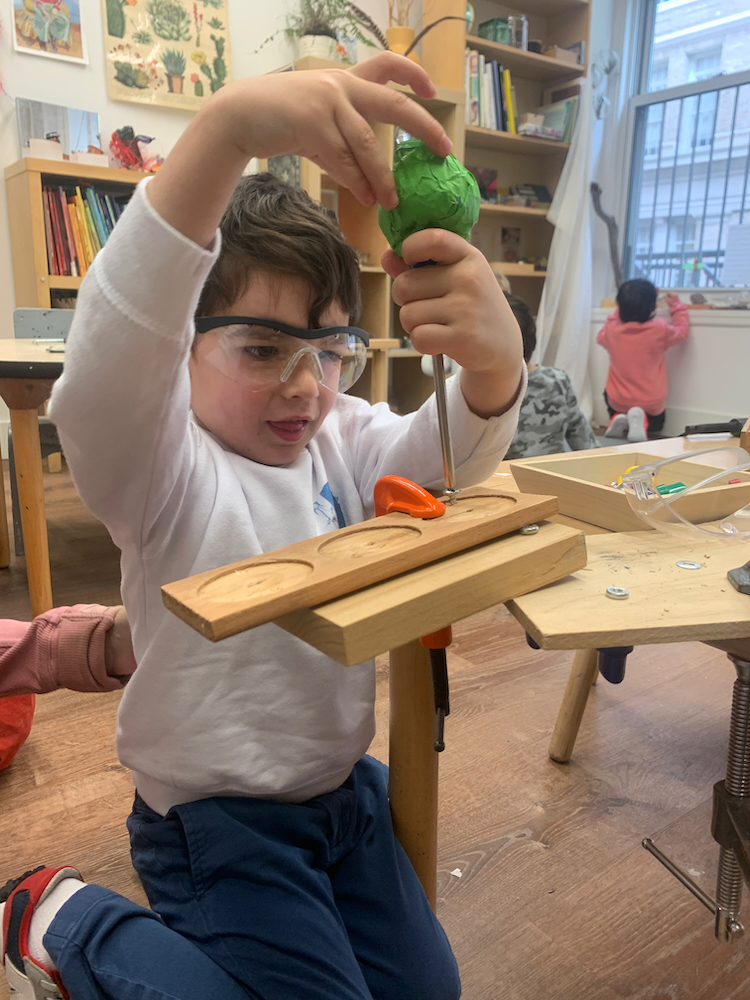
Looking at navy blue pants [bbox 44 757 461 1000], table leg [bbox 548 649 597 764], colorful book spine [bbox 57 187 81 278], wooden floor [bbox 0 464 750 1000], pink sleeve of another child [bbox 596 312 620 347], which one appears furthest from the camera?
pink sleeve of another child [bbox 596 312 620 347]

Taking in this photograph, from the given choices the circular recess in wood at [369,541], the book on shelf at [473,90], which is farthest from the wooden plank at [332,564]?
the book on shelf at [473,90]

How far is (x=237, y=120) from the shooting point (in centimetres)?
54

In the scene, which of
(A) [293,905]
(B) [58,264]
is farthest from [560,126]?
(A) [293,905]

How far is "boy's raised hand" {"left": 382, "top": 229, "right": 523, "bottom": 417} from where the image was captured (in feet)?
1.95

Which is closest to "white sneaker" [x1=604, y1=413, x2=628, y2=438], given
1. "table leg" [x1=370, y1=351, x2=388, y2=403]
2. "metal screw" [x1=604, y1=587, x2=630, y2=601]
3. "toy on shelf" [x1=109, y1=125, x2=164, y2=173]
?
"table leg" [x1=370, y1=351, x2=388, y2=403]

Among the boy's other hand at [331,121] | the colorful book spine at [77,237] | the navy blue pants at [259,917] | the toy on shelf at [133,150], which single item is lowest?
the navy blue pants at [259,917]

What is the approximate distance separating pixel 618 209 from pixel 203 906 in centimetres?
501

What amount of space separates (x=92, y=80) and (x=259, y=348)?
3.36 metres

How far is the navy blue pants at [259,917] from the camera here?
0.70 metres

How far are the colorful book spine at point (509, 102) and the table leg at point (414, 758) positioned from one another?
14.1 feet

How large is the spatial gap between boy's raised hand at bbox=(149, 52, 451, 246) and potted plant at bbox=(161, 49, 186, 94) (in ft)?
11.5

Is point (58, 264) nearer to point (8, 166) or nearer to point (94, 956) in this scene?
point (8, 166)

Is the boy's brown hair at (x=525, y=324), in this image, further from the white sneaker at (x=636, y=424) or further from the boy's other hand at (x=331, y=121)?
the white sneaker at (x=636, y=424)

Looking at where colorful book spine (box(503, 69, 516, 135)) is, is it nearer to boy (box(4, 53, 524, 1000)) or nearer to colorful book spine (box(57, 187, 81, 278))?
colorful book spine (box(57, 187, 81, 278))
